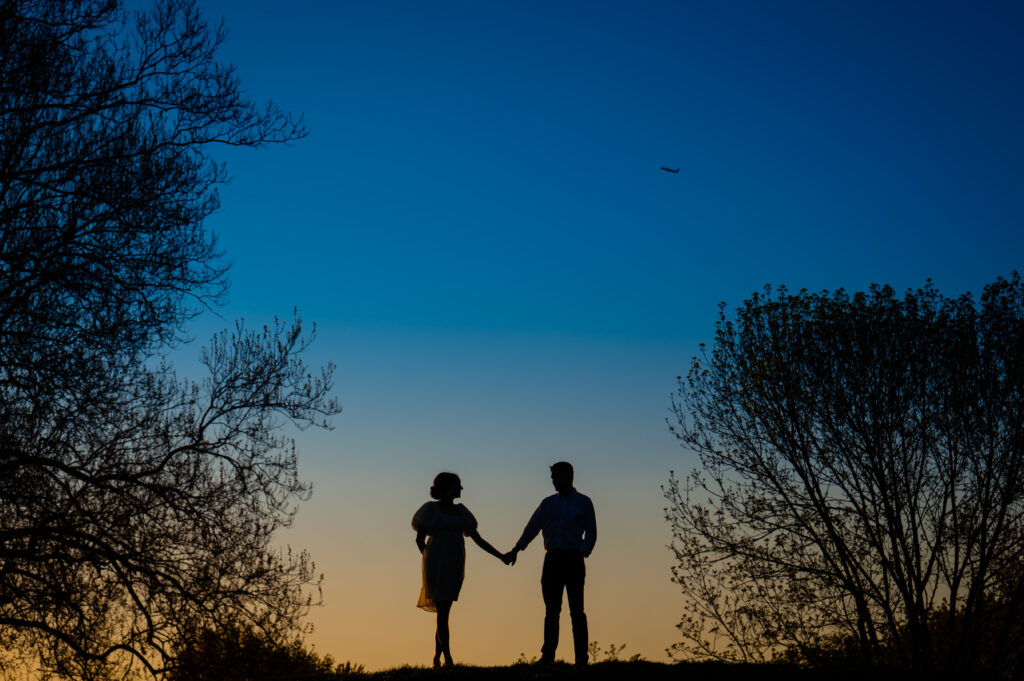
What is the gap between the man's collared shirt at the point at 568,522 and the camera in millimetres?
11008

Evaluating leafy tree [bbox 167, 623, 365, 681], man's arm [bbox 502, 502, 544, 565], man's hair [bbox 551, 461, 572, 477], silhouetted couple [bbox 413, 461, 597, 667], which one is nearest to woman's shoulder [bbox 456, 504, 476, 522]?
silhouetted couple [bbox 413, 461, 597, 667]

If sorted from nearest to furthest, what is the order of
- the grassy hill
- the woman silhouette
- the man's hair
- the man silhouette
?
the grassy hill
the man silhouette
the man's hair
the woman silhouette

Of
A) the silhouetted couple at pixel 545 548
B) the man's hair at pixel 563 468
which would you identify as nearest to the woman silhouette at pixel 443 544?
the silhouetted couple at pixel 545 548

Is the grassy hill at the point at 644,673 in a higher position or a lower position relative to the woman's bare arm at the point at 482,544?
lower

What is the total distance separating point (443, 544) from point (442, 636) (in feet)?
3.45

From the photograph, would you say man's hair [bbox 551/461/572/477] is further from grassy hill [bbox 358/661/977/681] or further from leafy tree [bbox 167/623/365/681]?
leafy tree [bbox 167/623/365/681]

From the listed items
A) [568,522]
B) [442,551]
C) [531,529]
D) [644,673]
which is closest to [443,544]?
[442,551]

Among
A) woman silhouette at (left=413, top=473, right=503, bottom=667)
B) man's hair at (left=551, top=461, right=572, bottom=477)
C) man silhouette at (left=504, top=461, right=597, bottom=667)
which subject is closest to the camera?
man silhouette at (left=504, top=461, right=597, bottom=667)

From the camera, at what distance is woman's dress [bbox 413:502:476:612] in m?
11.6

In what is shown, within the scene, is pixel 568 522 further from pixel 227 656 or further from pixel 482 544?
pixel 227 656

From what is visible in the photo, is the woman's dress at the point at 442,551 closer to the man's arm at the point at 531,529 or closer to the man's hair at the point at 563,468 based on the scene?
the man's arm at the point at 531,529

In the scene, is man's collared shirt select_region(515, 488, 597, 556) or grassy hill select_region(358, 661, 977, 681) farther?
man's collared shirt select_region(515, 488, 597, 556)

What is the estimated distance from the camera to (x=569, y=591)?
35.9 feet

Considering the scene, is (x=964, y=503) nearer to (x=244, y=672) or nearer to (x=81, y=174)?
(x=244, y=672)
